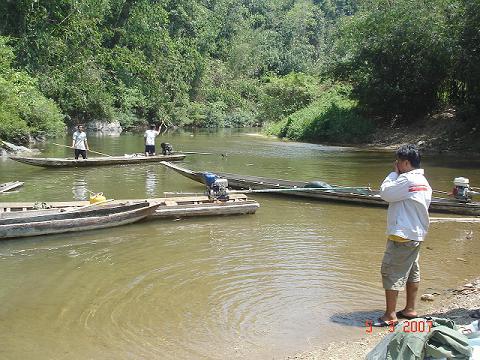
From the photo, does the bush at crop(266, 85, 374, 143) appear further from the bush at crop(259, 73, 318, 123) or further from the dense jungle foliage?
the bush at crop(259, 73, 318, 123)

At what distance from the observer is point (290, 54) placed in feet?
234

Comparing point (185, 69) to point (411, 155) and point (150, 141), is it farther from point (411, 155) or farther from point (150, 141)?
point (411, 155)

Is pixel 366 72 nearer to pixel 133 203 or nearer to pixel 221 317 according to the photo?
pixel 133 203

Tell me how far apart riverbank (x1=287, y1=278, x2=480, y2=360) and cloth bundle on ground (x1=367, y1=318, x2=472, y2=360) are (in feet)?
2.37

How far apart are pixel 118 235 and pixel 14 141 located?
625 inches

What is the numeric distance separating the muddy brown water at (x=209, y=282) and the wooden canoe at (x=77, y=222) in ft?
0.40

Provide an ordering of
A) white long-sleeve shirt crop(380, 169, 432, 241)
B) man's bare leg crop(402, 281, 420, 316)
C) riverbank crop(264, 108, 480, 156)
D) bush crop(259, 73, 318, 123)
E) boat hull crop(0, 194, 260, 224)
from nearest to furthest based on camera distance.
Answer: white long-sleeve shirt crop(380, 169, 432, 241), man's bare leg crop(402, 281, 420, 316), boat hull crop(0, 194, 260, 224), riverbank crop(264, 108, 480, 156), bush crop(259, 73, 318, 123)

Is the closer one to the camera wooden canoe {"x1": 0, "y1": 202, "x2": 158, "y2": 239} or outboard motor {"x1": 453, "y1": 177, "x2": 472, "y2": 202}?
wooden canoe {"x1": 0, "y1": 202, "x2": 158, "y2": 239}

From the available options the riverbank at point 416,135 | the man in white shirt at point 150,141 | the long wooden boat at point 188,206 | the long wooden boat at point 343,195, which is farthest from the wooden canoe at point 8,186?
the riverbank at point 416,135

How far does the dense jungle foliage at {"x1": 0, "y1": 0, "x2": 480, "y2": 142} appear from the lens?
23172 millimetres

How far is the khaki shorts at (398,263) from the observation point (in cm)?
495

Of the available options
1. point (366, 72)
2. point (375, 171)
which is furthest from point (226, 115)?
point (375, 171)

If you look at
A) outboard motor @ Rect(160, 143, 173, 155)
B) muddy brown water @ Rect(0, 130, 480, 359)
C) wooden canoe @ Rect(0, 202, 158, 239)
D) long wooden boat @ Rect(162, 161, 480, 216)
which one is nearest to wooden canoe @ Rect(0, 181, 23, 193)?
muddy brown water @ Rect(0, 130, 480, 359)

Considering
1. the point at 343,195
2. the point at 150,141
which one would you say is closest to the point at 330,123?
the point at 150,141
